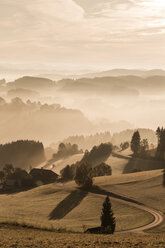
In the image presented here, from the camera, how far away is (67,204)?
10406 centimetres

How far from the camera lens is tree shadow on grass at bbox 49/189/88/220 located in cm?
9406

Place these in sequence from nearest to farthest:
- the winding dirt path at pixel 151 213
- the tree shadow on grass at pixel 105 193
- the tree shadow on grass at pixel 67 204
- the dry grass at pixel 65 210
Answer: the winding dirt path at pixel 151 213 < the dry grass at pixel 65 210 < the tree shadow on grass at pixel 67 204 < the tree shadow on grass at pixel 105 193

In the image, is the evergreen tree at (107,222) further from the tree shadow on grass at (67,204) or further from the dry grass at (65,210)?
the tree shadow on grass at (67,204)

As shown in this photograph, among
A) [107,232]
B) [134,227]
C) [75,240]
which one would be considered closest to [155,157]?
[134,227]

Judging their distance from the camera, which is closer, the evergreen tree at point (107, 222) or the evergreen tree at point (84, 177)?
the evergreen tree at point (107, 222)

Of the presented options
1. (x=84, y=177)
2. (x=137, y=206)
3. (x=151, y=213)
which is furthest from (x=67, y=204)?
(x=151, y=213)

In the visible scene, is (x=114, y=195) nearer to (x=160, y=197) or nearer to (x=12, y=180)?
(x=160, y=197)

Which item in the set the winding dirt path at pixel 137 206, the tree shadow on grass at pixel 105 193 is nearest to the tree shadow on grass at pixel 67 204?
the tree shadow on grass at pixel 105 193

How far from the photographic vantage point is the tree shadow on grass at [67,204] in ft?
309

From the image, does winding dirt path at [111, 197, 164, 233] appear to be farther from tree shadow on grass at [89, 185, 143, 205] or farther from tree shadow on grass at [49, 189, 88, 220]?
tree shadow on grass at [49, 189, 88, 220]

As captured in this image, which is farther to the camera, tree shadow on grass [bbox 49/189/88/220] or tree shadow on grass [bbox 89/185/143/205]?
tree shadow on grass [bbox 89/185/143/205]

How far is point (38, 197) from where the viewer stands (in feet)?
388

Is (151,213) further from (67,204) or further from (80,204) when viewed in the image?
(67,204)

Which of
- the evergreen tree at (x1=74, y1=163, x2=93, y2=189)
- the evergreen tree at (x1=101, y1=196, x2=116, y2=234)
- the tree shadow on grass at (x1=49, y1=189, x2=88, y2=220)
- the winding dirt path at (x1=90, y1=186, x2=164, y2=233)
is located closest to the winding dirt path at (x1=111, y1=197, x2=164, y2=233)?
the winding dirt path at (x1=90, y1=186, x2=164, y2=233)
